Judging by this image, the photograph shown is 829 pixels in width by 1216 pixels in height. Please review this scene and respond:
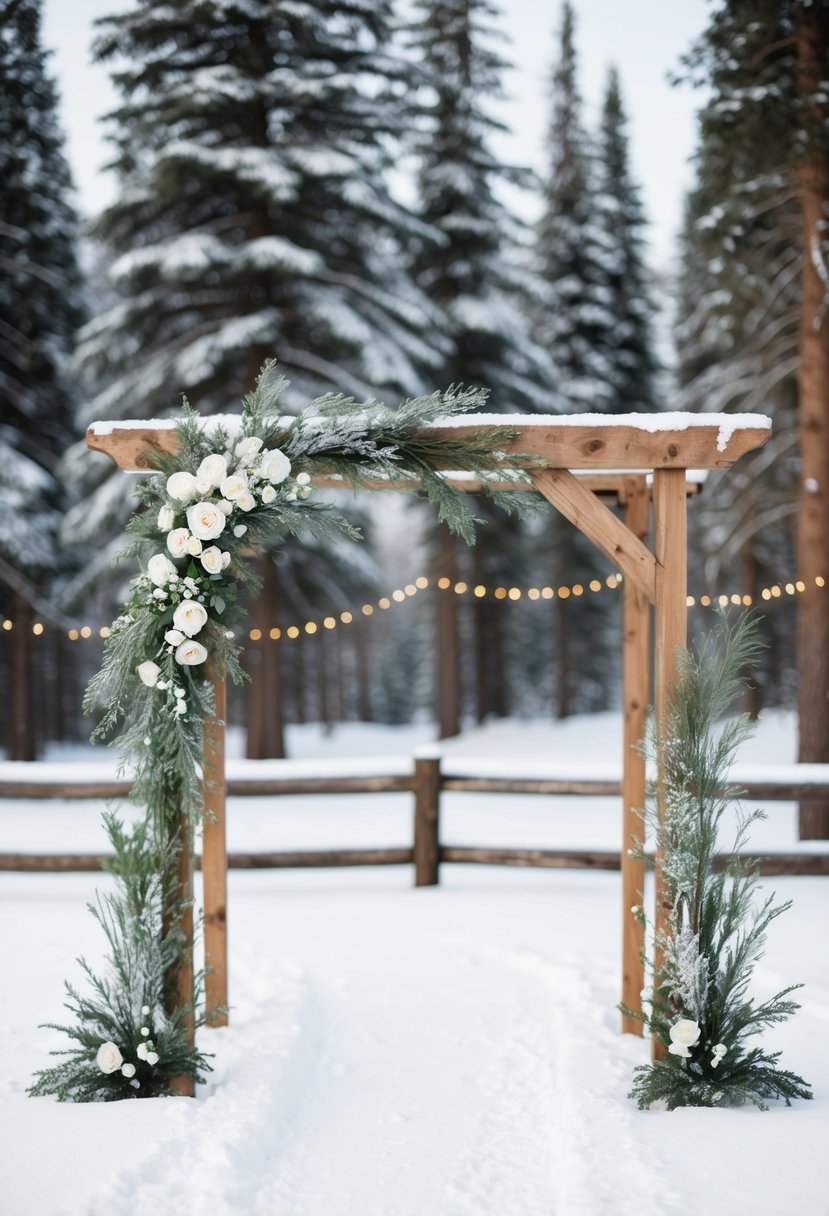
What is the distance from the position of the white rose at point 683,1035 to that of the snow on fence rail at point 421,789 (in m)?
2.89

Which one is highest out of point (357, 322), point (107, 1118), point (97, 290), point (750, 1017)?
point (97, 290)

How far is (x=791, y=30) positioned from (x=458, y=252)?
7100 mm

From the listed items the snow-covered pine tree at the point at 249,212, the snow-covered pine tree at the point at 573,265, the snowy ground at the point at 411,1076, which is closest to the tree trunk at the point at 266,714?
the snow-covered pine tree at the point at 249,212

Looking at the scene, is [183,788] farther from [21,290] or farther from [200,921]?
[21,290]

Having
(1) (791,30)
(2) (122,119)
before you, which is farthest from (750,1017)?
(2) (122,119)

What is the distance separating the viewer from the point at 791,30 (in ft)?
27.3

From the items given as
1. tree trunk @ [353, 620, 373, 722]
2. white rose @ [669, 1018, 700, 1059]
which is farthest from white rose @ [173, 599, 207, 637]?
tree trunk @ [353, 620, 373, 722]

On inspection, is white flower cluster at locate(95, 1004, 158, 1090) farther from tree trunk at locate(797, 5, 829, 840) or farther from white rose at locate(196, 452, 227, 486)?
tree trunk at locate(797, 5, 829, 840)

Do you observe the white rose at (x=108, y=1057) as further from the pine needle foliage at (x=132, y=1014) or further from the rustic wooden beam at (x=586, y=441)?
the rustic wooden beam at (x=586, y=441)

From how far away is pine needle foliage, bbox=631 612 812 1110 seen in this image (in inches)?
149

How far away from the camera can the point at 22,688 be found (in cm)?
1429

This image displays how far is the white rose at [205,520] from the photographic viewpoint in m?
3.78

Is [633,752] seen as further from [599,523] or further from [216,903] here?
[216,903]

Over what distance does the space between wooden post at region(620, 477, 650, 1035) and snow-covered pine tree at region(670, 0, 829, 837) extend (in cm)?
431
